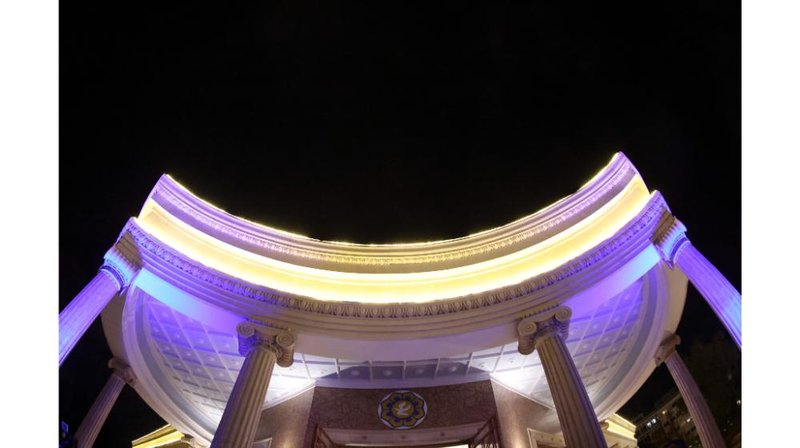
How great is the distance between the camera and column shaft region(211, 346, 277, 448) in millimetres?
9430

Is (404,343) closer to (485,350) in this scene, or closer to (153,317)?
(485,350)

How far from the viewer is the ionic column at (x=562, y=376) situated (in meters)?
9.24

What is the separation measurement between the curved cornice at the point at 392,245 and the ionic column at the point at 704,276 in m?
2.91

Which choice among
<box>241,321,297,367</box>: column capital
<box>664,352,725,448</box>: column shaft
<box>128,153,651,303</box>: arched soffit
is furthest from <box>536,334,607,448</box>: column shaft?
<box>241,321,297,367</box>: column capital

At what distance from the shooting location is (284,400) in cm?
1509

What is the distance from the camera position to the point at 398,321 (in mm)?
12656

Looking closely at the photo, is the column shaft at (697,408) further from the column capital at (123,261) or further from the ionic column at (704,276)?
the column capital at (123,261)

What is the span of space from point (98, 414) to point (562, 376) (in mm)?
12213

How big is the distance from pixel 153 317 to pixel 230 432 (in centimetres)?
566

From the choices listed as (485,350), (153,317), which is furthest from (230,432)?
(485,350)

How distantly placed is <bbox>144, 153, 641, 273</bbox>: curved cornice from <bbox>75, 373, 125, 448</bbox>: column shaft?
497 cm

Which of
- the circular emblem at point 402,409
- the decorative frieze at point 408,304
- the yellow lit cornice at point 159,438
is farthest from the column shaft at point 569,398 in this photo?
the yellow lit cornice at point 159,438

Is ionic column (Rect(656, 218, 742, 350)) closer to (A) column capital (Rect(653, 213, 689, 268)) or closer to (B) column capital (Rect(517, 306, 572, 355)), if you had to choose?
(A) column capital (Rect(653, 213, 689, 268))

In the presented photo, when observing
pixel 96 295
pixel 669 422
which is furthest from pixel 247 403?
pixel 669 422
